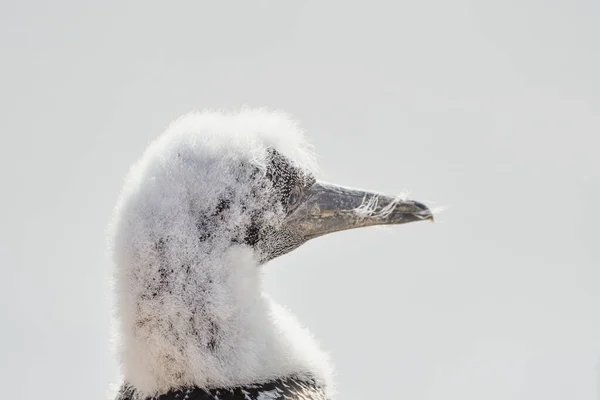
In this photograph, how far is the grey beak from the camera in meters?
4.59

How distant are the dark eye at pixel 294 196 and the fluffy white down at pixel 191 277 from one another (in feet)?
0.89

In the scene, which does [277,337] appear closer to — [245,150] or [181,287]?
[181,287]

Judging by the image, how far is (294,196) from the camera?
459cm

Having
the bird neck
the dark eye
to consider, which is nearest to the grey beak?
the dark eye

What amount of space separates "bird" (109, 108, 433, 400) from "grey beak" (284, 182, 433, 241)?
4.2 inches

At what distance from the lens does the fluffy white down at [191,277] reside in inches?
157

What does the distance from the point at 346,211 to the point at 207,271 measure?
834 millimetres

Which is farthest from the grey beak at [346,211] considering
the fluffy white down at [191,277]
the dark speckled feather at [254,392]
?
the dark speckled feather at [254,392]

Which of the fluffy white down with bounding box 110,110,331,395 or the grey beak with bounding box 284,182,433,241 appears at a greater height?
the grey beak with bounding box 284,182,433,241

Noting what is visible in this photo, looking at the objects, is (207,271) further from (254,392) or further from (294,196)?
(294,196)

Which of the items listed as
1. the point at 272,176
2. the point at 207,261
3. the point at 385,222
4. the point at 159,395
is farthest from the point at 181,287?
the point at 385,222

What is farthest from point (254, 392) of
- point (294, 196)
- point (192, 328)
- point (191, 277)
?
point (294, 196)

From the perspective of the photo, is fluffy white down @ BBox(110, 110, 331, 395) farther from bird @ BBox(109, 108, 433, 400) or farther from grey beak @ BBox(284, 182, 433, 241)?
grey beak @ BBox(284, 182, 433, 241)

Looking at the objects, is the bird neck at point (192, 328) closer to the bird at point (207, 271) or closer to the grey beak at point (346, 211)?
the bird at point (207, 271)
